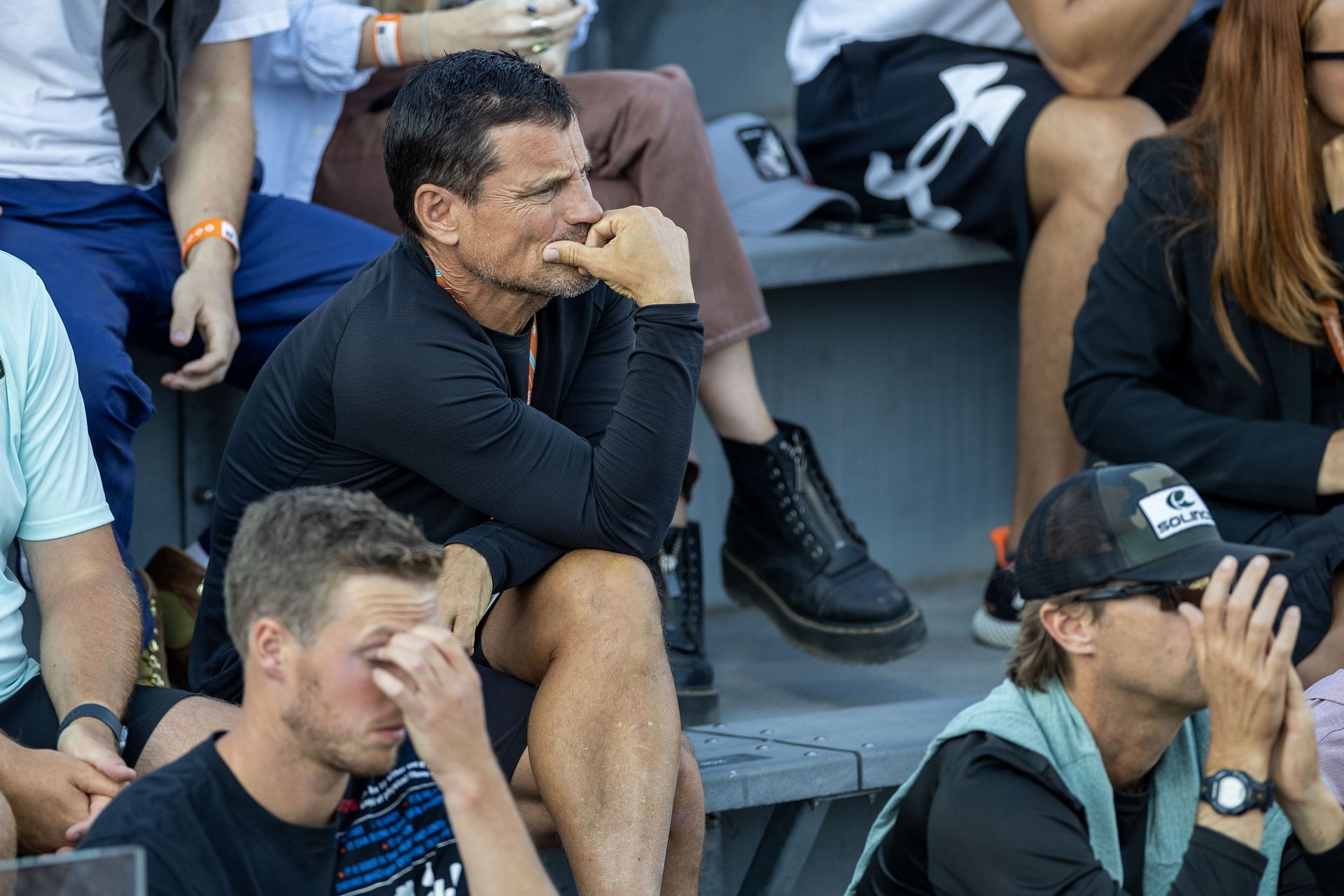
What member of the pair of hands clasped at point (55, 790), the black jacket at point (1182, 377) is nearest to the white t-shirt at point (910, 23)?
the black jacket at point (1182, 377)

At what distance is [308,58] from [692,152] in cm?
74

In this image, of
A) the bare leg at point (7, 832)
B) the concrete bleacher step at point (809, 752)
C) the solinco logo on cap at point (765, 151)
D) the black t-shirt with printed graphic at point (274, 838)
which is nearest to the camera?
the black t-shirt with printed graphic at point (274, 838)

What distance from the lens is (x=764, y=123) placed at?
409 cm

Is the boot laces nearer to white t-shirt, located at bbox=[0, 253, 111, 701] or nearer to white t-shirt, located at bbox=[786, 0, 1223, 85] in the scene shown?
white t-shirt, located at bbox=[786, 0, 1223, 85]

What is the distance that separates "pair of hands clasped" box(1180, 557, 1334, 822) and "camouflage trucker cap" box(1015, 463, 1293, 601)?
94 mm

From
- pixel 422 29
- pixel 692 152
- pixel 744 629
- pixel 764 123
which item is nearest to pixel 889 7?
pixel 764 123

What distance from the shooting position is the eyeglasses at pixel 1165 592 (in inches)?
79.3

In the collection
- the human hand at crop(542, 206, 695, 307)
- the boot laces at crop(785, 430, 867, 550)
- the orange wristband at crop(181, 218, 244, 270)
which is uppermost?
the human hand at crop(542, 206, 695, 307)

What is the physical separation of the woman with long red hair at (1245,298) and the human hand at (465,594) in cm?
138

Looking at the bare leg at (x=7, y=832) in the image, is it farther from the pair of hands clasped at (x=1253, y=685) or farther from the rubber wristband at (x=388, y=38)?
the rubber wristband at (x=388, y=38)

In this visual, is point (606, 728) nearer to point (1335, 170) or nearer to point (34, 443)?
point (34, 443)

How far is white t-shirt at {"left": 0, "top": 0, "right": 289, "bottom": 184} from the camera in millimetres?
2816

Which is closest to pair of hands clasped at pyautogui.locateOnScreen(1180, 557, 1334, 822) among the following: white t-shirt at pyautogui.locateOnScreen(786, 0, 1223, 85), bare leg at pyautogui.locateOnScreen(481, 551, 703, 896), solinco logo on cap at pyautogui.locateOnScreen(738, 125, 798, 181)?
bare leg at pyautogui.locateOnScreen(481, 551, 703, 896)

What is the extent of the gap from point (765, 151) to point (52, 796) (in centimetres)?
253
